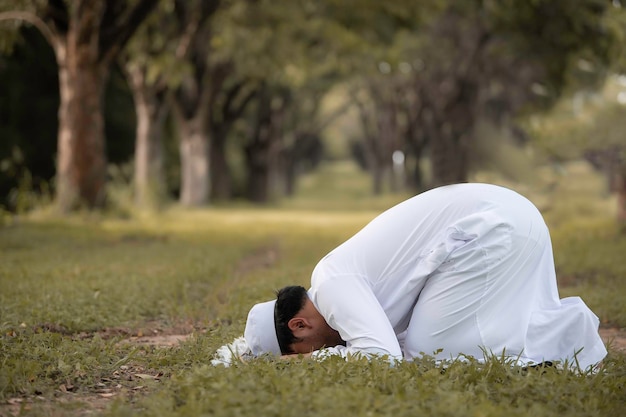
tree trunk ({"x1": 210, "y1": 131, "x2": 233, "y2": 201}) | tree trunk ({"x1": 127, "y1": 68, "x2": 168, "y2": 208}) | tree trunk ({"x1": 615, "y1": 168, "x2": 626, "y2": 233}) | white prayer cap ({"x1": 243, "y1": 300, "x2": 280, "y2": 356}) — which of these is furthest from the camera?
tree trunk ({"x1": 210, "y1": 131, "x2": 233, "y2": 201})

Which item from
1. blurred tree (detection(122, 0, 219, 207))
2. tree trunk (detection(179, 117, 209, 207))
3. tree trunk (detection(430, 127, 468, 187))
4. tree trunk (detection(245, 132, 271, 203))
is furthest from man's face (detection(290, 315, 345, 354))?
tree trunk (detection(245, 132, 271, 203))

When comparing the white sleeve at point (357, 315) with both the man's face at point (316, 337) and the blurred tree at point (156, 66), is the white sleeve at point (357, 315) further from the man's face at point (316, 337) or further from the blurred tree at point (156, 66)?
the blurred tree at point (156, 66)

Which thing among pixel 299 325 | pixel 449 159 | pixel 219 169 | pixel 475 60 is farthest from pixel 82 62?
pixel 219 169

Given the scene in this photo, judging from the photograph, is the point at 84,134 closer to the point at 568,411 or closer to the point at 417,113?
the point at 568,411

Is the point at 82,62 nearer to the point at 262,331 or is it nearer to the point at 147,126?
the point at 147,126

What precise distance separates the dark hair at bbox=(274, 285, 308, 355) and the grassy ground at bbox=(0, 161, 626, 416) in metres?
0.32

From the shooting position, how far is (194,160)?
105 feet

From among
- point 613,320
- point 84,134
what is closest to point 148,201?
point 84,134

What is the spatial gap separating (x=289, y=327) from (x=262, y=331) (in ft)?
0.60

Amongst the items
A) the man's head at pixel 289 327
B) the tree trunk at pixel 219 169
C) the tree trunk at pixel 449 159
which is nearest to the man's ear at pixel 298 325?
the man's head at pixel 289 327

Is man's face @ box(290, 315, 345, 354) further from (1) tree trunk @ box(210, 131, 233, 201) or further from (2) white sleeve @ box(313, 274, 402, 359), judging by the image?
(1) tree trunk @ box(210, 131, 233, 201)

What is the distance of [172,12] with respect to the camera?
83.3ft

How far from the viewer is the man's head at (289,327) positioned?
5.06 metres

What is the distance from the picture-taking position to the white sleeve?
189 inches
